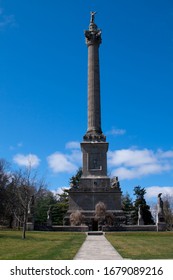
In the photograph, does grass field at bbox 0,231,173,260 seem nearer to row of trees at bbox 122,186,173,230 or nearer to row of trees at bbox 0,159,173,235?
row of trees at bbox 0,159,173,235

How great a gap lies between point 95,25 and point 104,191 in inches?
1166

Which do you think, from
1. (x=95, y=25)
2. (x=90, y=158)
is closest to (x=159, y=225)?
(x=90, y=158)

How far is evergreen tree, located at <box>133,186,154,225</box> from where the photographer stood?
67.3 meters

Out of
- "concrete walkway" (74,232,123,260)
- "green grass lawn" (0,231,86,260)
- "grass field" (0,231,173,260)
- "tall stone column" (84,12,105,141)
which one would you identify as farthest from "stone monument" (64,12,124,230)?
"concrete walkway" (74,232,123,260)

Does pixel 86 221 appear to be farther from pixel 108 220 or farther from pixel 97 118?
pixel 97 118

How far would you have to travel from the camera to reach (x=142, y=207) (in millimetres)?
68875

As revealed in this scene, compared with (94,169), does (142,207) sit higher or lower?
lower

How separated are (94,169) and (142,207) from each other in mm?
20198

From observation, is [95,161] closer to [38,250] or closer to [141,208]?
[141,208]

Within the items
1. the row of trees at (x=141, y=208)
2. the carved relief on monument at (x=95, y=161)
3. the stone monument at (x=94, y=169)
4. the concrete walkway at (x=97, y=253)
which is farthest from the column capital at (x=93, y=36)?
the concrete walkway at (x=97, y=253)

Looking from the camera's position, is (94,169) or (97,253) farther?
(94,169)

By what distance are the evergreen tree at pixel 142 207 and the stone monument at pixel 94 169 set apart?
15429 millimetres

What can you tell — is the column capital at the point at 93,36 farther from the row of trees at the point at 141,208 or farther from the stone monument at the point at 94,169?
the row of trees at the point at 141,208

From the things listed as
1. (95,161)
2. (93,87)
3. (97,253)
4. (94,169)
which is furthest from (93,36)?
(97,253)
